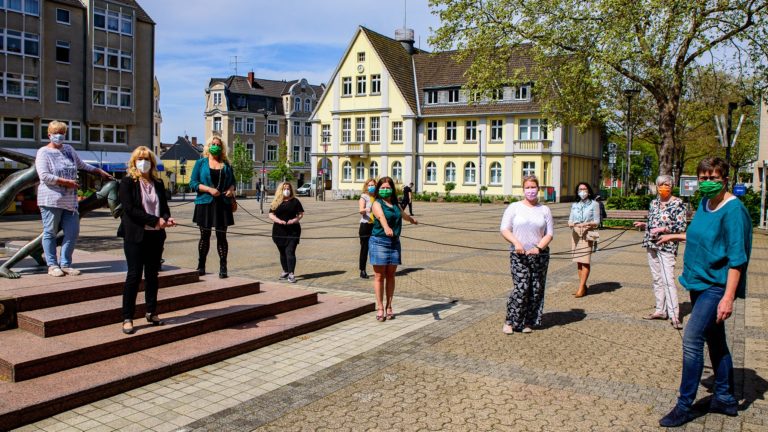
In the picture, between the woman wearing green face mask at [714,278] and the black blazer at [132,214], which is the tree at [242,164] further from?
the woman wearing green face mask at [714,278]

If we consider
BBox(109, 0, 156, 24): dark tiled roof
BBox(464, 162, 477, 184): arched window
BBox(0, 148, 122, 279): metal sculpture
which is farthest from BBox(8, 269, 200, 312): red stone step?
BBox(464, 162, 477, 184): arched window

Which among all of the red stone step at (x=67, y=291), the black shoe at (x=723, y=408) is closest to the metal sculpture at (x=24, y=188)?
the red stone step at (x=67, y=291)

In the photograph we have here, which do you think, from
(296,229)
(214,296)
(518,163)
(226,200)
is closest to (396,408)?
→ (214,296)

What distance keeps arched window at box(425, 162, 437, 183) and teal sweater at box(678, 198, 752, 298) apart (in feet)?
172

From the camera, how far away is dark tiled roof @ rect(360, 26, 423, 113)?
189 feet

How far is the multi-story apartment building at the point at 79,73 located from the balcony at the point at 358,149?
58.4 ft

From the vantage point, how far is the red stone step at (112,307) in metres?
6.31

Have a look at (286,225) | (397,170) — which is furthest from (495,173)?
(286,225)

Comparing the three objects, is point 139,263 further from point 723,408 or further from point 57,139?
point 723,408

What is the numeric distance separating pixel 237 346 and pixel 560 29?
860 inches

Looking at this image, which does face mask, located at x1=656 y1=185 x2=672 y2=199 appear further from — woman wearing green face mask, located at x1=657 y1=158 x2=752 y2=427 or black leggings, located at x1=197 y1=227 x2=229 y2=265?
black leggings, located at x1=197 y1=227 x2=229 y2=265

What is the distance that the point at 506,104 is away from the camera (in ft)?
176

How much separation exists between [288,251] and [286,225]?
0.46m

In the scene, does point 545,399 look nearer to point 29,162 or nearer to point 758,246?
point 29,162
